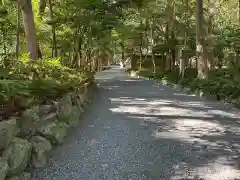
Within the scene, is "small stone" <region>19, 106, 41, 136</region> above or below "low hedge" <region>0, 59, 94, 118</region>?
below

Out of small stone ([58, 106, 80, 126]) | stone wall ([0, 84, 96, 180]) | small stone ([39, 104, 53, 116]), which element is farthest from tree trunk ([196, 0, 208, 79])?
small stone ([39, 104, 53, 116])

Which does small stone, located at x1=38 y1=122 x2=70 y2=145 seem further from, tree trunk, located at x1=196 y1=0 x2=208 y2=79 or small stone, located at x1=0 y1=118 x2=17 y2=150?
tree trunk, located at x1=196 y1=0 x2=208 y2=79

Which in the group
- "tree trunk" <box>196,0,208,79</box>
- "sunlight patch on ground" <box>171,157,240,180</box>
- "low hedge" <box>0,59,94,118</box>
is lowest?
"sunlight patch on ground" <box>171,157,240,180</box>

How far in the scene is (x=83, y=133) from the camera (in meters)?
7.91

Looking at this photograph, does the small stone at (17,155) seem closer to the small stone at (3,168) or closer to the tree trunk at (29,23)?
the small stone at (3,168)

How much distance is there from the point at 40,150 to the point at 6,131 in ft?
4.07

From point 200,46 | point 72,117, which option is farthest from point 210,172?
point 200,46

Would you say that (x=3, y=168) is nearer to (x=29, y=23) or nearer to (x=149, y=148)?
(x=149, y=148)

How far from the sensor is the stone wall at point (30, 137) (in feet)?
14.8

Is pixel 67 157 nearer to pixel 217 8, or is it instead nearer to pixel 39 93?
pixel 39 93

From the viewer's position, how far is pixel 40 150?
5621 millimetres

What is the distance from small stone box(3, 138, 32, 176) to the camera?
15.0 ft

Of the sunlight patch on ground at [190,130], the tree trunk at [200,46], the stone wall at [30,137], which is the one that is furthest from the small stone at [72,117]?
the tree trunk at [200,46]

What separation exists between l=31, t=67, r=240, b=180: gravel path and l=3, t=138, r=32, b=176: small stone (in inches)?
15.0
